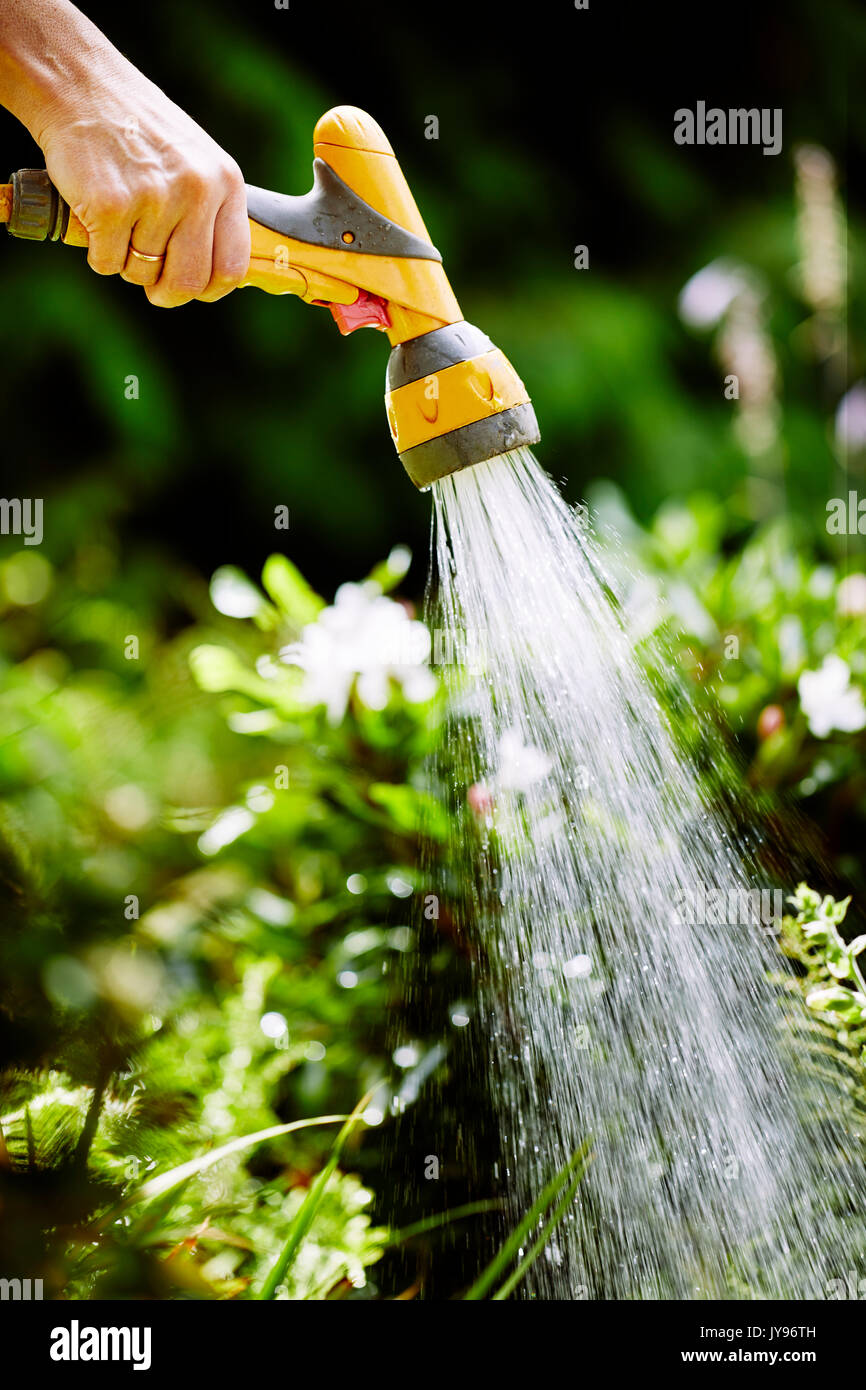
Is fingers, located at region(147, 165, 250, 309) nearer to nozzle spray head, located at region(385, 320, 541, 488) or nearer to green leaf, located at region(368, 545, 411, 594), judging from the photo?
nozzle spray head, located at region(385, 320, 541, 488)

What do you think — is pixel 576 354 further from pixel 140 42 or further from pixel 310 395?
pixel 140 42

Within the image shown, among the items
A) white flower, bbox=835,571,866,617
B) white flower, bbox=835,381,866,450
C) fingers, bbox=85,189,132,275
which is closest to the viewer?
fingers, bbox=85,189,132,275

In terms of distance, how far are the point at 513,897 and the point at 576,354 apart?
1849 mm

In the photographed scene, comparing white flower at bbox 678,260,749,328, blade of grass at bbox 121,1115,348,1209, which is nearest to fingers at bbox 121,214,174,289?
blade of grass at bbox 121,1115,348,1209

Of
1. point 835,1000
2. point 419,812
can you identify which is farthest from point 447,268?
point 835,1000

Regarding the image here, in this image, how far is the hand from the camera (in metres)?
0.73

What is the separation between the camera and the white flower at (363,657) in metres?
1.21

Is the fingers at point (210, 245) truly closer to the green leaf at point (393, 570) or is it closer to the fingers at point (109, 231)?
the fingers at point (109, 231)

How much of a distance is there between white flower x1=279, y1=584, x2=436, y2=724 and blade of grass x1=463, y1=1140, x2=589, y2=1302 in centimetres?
47

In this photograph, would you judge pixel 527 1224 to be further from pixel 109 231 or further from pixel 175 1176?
pixel 109 231

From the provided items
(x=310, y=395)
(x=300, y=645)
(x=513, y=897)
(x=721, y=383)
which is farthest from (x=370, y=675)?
(x=721, y=383)

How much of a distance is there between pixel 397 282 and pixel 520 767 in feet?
1.53

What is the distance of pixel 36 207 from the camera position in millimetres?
746
